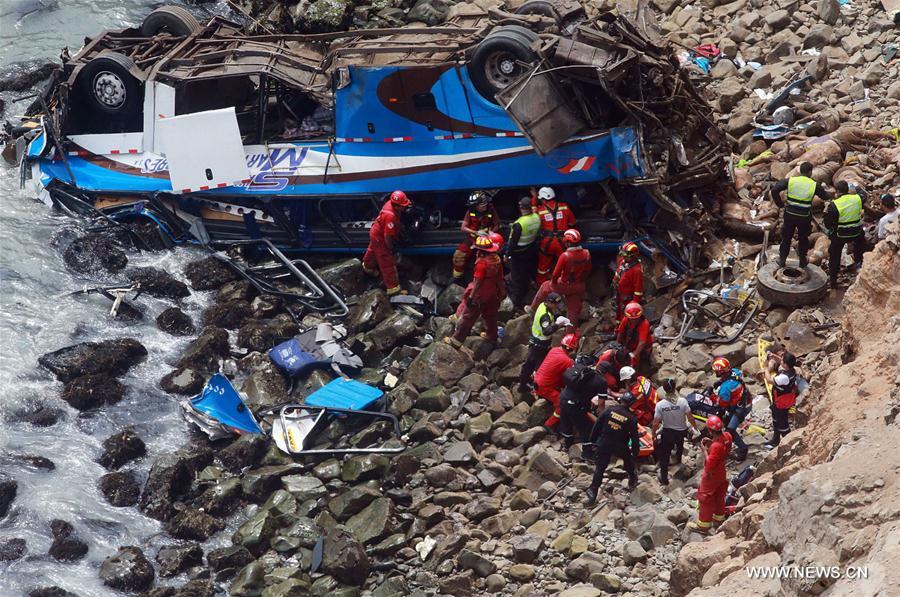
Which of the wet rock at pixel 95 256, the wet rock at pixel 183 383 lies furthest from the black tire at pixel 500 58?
the wet rock at pixel 95 256

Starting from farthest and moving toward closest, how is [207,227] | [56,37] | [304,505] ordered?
[56,37] → [207,227] → [304,505]

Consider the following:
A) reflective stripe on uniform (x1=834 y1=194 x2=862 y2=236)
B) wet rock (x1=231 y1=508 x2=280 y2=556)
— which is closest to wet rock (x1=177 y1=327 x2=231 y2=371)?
wet rock (x1=231 y1=508 x2=280 y2=556)

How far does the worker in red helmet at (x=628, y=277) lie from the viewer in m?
12.0

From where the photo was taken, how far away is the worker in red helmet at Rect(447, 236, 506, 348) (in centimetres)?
1195

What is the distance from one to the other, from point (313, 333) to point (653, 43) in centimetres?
487

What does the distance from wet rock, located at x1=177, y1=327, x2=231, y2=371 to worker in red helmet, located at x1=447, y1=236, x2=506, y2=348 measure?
262 cm

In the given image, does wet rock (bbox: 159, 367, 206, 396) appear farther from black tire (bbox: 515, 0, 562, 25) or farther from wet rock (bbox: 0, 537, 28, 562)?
black tire (bbox: 515, 0, 562, 25)

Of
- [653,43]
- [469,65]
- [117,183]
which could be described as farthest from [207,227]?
[653,43]

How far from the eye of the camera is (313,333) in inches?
512

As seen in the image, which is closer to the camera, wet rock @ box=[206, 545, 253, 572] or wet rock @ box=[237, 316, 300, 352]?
wet rock @ box=[206, 545, 253, 572]

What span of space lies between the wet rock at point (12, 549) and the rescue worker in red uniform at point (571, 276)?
5.62 metres

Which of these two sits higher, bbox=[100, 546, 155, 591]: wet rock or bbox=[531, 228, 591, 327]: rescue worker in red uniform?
bbox=[531, 228, 591, 327]: rescue worker in red uniform

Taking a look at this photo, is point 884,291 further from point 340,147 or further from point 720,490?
point 340,147

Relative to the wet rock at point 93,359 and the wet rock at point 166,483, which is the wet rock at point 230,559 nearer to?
the wet rock at point 166,483
